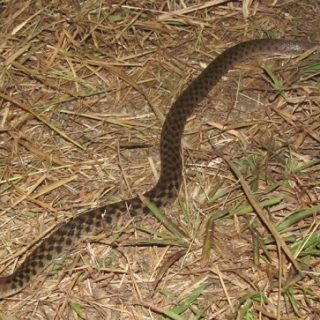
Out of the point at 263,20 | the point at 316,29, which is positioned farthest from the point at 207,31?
the point at 316,29

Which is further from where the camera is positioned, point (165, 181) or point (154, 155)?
point (154, 155)

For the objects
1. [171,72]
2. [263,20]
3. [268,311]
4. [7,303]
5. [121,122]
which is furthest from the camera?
[263,20]

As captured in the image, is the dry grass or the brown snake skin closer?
the dry grass

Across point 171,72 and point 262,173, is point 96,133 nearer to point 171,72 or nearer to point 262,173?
point 171,72

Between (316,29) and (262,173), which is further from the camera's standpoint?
Result: (316,29)
